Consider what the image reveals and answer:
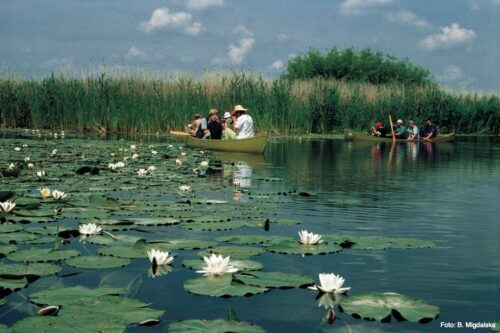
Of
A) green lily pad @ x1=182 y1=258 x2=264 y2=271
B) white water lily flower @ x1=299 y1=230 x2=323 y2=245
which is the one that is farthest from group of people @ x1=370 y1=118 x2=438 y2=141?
green lily pad @ x1=182 y1=258 x2=264 y2=271

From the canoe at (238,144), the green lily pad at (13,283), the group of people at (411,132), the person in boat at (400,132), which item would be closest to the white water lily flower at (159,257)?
the green lily pad at (13,283)

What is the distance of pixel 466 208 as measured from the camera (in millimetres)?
7062

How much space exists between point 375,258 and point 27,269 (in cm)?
220

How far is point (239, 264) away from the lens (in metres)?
3.71

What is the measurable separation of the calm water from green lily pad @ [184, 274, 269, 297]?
0.04 metres

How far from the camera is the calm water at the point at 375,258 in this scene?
300 cm

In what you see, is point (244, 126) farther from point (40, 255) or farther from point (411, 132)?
point (411, 132)

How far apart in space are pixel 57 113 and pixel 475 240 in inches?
841

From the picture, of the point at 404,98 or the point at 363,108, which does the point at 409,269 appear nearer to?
the point at 363,108

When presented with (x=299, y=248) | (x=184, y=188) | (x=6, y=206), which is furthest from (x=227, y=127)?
(x=299, y=248)

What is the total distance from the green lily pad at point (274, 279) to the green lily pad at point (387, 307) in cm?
33

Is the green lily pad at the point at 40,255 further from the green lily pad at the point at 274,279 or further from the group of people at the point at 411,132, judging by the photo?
the group of people at the point at 411,132

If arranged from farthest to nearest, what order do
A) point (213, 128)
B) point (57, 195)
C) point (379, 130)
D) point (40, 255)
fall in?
point (379, 130)
point (213, 128)
point (57, 195)
point (40, 255)

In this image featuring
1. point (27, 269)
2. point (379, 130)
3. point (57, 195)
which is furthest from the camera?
point (379, 130)
